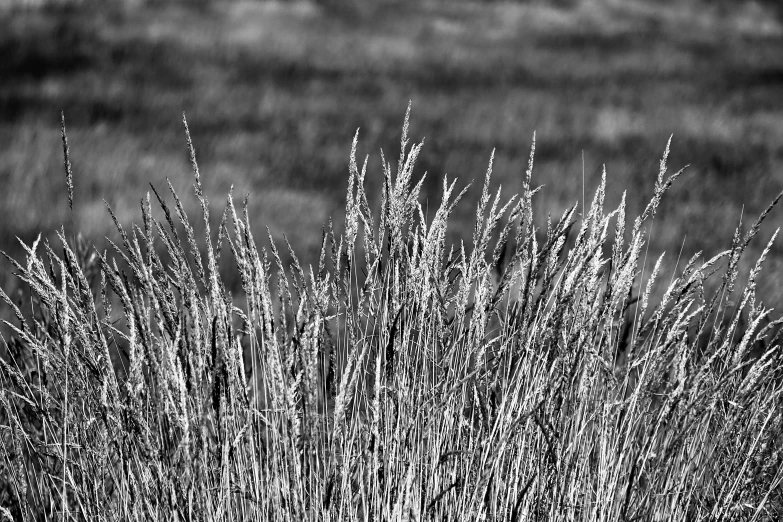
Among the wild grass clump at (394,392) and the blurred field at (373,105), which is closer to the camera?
the wild grass clump at (394,392)

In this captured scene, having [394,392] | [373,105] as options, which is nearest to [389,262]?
[394,392]

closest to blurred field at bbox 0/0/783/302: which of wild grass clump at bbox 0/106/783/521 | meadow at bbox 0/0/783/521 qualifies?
meadow at bbox 0/0/783/521

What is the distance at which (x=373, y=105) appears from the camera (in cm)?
508

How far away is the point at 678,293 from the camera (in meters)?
1.41

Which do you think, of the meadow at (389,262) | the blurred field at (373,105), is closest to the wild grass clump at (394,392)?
the meadow at (389,262)

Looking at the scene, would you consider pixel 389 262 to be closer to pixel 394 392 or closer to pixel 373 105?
pixel 394 392

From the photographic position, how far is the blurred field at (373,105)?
3.94m

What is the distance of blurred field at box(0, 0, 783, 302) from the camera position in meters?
3.94

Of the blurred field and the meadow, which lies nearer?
the meadow

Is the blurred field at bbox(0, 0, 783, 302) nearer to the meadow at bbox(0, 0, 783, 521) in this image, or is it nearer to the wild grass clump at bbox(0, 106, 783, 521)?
the meadow at bbox(0, 0, 783, 521)

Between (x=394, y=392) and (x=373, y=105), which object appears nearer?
(x=394, y=392)

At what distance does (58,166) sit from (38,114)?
0.68m

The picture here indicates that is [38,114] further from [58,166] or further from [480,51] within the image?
[480,51]

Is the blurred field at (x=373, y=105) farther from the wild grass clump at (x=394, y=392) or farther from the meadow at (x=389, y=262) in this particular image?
the wild grass clump at (x=394, y=392)
